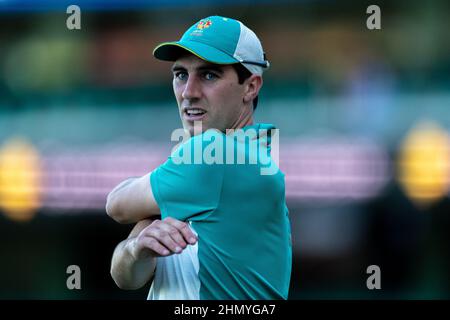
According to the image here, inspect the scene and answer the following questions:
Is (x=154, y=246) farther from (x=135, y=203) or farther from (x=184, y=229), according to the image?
(x=135, y=203)

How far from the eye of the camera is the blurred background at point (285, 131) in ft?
18.9

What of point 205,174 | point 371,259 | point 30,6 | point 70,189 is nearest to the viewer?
point 205,174

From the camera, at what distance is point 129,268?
1.84 metres

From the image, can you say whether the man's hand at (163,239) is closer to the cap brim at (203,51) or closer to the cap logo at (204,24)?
the cap brim at (203,51)

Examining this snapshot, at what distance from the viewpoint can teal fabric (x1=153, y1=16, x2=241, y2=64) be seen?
201 centimetres

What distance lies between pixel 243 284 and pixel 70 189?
4550 millimetres

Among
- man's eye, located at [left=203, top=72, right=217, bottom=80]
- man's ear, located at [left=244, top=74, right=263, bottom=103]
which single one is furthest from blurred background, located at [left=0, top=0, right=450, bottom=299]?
man's eye, located at [left=203, top=72, right=217, bottom=80]

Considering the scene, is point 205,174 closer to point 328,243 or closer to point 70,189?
point 328,243

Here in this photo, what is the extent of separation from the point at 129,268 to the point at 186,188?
26 centimetres

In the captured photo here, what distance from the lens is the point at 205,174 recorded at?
1.79 meters

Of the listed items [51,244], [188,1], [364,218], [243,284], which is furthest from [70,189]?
[243,284]

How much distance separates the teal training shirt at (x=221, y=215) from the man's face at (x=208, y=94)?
6.9 inches

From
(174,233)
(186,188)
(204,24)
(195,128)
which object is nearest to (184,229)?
(174,233)

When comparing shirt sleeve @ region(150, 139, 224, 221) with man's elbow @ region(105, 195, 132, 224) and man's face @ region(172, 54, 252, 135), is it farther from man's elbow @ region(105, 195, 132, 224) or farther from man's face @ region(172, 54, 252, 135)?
man's face @ region(172, 54, 252, 135)
